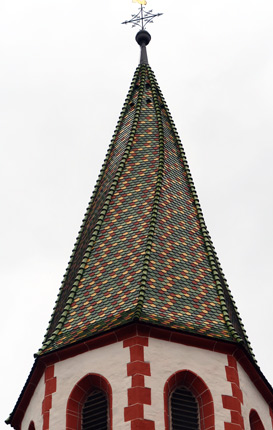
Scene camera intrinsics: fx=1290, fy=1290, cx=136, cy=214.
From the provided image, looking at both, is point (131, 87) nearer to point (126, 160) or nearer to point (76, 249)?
point (126, 160)

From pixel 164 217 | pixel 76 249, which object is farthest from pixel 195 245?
pixel 76 249

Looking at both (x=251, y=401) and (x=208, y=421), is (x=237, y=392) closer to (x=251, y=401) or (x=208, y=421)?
(x=251, y=401)

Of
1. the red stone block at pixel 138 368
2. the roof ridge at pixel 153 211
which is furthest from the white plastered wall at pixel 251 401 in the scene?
the roof ridge at pixel 153 211

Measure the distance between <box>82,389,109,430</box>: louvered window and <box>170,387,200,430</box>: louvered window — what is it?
126 cm

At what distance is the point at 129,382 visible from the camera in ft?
78.8

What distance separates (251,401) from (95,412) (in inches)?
127

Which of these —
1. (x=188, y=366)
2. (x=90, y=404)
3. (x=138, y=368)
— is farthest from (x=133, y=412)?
(x=188, y=366)

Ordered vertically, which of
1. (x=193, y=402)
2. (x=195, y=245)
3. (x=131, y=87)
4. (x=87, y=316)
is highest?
(x=131, y=87)

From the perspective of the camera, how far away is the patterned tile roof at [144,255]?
25.8 meters

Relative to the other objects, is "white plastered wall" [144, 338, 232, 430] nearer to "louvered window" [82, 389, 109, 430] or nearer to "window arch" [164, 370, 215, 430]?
"window arch" [164, 370, 215, 430]

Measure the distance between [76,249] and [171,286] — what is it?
383cm

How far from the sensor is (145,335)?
81.5ft

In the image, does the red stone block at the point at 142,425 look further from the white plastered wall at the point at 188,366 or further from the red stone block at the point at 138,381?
the red stone block at the point at 138,381

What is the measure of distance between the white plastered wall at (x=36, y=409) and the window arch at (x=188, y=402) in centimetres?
262
